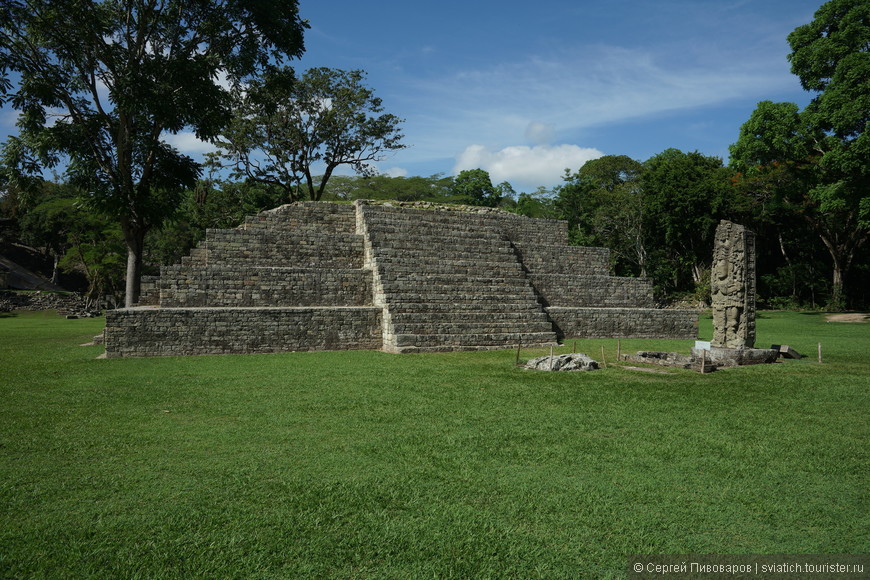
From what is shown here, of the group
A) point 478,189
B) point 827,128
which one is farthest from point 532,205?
point 827,128

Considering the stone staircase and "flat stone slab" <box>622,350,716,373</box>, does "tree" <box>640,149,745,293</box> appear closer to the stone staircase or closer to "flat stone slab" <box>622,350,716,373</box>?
the stone staircase

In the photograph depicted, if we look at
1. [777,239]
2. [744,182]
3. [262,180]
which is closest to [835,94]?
[744,182]

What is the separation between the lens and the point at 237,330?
11.4 meters

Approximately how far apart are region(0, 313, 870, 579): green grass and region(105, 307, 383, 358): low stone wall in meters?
3.26

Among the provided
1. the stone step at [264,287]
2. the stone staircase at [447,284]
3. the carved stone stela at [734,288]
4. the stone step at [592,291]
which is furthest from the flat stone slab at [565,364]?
the stone step at [592,291]

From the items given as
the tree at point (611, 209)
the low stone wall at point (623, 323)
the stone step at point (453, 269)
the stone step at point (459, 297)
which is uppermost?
the tree at point (611, 209)

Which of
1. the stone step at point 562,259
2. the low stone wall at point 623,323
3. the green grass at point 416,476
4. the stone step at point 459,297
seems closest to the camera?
the green grass at point 416,476

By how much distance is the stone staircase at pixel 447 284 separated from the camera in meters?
12.0

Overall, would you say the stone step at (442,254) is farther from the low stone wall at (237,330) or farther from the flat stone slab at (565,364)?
the flat stone slab at (565,364)

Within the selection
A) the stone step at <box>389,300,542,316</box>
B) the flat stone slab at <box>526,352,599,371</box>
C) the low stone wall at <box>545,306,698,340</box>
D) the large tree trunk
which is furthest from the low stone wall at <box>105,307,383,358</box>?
the low stone wall at <box>545,306,698,340</box>

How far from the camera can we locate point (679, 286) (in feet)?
110

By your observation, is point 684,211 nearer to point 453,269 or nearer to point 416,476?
point 453,269

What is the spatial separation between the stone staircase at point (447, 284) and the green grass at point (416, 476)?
435 centimetres

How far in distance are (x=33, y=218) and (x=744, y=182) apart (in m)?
43.7
